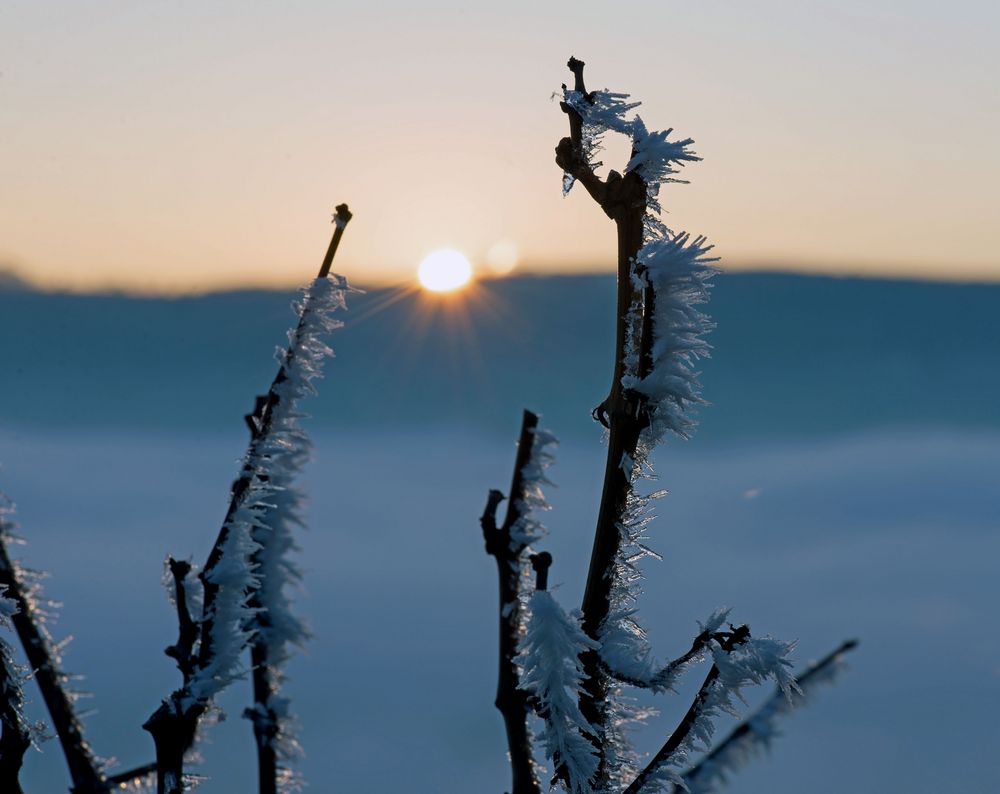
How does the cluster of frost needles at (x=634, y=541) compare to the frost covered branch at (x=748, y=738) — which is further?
the frost covered branch at (x=748, y=738)

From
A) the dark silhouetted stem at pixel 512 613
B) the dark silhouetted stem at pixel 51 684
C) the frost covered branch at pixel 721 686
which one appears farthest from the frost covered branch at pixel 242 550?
the frost covered branch at pixel 721 686

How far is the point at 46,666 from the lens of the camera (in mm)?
3092

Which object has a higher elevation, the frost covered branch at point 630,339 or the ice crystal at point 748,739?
the frost covered branch at point 630,339

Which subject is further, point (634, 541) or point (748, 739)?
point (748, 739)

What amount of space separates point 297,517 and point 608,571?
1.65m

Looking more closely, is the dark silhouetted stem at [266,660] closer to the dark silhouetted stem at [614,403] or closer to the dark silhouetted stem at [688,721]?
the dark silhouetted stem at [614,403]

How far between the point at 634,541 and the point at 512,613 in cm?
59

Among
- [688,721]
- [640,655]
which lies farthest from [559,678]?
[688,721]

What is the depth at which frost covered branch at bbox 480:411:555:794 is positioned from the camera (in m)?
2.83

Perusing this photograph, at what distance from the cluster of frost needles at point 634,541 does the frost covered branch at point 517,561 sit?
0.99 ft

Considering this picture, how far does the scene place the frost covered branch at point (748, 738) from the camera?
3.06 m

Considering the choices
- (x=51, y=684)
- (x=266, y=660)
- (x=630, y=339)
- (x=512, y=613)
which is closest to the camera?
(x=630, y=339)

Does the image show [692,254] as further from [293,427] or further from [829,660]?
[829,660]

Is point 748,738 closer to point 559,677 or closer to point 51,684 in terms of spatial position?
point 559,677
